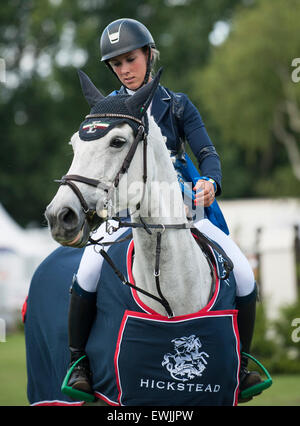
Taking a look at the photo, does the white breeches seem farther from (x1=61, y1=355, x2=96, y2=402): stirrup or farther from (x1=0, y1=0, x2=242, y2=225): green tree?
(x1=0, y1=0, x2=242, y2=225): green tree

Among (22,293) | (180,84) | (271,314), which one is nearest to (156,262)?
(271,314)

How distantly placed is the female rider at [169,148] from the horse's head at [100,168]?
624 mm

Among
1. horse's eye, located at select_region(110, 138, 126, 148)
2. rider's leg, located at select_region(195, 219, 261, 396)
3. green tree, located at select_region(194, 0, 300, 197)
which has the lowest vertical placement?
rider's leg, located at select_region(195, 219, 261, 396)

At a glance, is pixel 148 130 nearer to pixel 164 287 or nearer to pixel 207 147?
pixel 207 147

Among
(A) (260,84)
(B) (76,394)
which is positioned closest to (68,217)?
(B) (76,394)

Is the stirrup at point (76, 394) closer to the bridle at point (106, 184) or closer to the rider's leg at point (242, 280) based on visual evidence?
the rider's leg at point (242, 280)

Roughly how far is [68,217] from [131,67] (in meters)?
1.42

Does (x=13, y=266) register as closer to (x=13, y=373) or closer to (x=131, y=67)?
(x=13, y=373)

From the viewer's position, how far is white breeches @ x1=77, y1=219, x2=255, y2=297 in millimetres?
4469

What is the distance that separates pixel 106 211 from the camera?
11.6ft

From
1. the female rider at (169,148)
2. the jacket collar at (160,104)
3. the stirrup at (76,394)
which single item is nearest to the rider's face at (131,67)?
the female rider at (169,148)

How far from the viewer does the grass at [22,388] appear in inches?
350

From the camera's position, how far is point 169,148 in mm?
4445

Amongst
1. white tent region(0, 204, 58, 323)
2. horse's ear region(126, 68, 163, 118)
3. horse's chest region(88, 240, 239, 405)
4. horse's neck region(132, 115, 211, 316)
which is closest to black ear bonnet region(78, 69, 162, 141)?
horse's ear region(126, 68, 163, 118)
